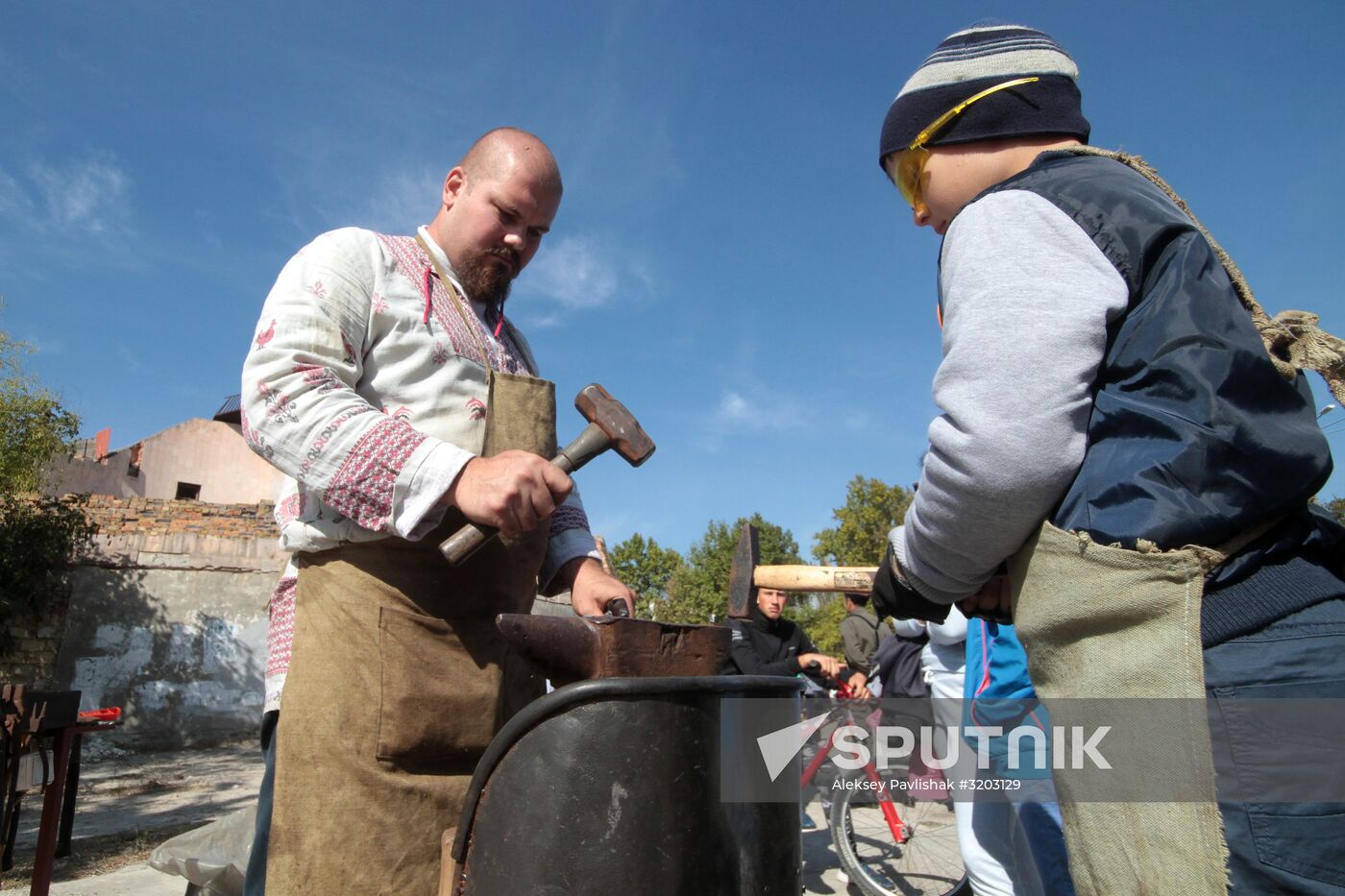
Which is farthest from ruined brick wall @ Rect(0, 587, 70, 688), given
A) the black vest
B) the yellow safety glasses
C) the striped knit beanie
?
the black vest

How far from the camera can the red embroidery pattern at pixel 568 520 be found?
7.27ft

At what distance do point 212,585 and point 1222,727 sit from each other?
13963 mm

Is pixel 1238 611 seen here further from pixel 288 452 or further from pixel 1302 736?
pixel 288 452

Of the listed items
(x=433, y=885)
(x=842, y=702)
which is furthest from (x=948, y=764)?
(x=433, y=885)

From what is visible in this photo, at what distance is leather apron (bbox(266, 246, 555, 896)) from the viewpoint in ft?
4.91

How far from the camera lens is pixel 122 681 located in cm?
1180

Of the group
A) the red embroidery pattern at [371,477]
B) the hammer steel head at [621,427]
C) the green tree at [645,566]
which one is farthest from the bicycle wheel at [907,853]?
the green tree at [645,566]

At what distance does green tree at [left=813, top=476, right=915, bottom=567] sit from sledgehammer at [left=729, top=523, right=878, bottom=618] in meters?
28.3

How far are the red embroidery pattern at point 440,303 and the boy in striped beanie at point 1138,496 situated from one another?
3.54ft

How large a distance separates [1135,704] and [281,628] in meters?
1.60

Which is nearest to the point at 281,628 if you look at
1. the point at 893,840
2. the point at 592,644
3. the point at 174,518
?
the point at 592,644

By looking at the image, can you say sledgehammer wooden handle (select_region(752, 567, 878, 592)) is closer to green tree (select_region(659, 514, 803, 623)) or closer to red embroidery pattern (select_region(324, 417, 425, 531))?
red embroidery pattern (select_region(324, 417, 425, 531))

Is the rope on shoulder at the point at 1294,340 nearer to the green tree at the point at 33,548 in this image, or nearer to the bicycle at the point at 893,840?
the bicycle at the point at 893,840

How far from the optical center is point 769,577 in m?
2.50
